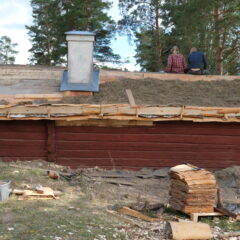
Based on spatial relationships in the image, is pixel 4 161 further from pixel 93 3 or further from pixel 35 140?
pixel 93 3

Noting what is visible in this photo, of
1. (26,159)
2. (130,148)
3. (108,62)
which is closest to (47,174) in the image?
(26,159)

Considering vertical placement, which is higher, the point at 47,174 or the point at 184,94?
the point at 184,94

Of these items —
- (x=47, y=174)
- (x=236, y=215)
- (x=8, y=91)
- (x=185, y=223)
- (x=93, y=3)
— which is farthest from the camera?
(x=93, y=3)

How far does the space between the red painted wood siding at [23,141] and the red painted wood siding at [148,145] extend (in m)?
0.46

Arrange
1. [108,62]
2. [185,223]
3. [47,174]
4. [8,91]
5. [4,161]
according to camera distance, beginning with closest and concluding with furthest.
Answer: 1. [185,223]
2. [47,174]
3. [4,161]
4. [8,91]
5. [108,62]

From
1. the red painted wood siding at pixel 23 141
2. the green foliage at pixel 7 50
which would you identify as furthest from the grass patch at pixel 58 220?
the green foliage at pixel 7 50

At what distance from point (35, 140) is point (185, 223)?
19.5 ft

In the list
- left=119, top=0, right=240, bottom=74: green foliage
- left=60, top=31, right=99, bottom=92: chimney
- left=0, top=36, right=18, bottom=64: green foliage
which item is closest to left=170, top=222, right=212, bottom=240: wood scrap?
left=60, top=31, right=99, bottom=92: chimney

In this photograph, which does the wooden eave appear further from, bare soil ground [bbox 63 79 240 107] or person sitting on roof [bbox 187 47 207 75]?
person sitting on roof [bbox 187 47 207 75]

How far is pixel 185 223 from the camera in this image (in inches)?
257

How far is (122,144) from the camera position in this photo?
11492 millimetres

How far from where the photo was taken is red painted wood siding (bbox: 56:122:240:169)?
37.4 feet

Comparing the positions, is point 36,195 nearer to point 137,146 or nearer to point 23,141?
point 23,141

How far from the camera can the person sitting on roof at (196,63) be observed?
13.9 meters
